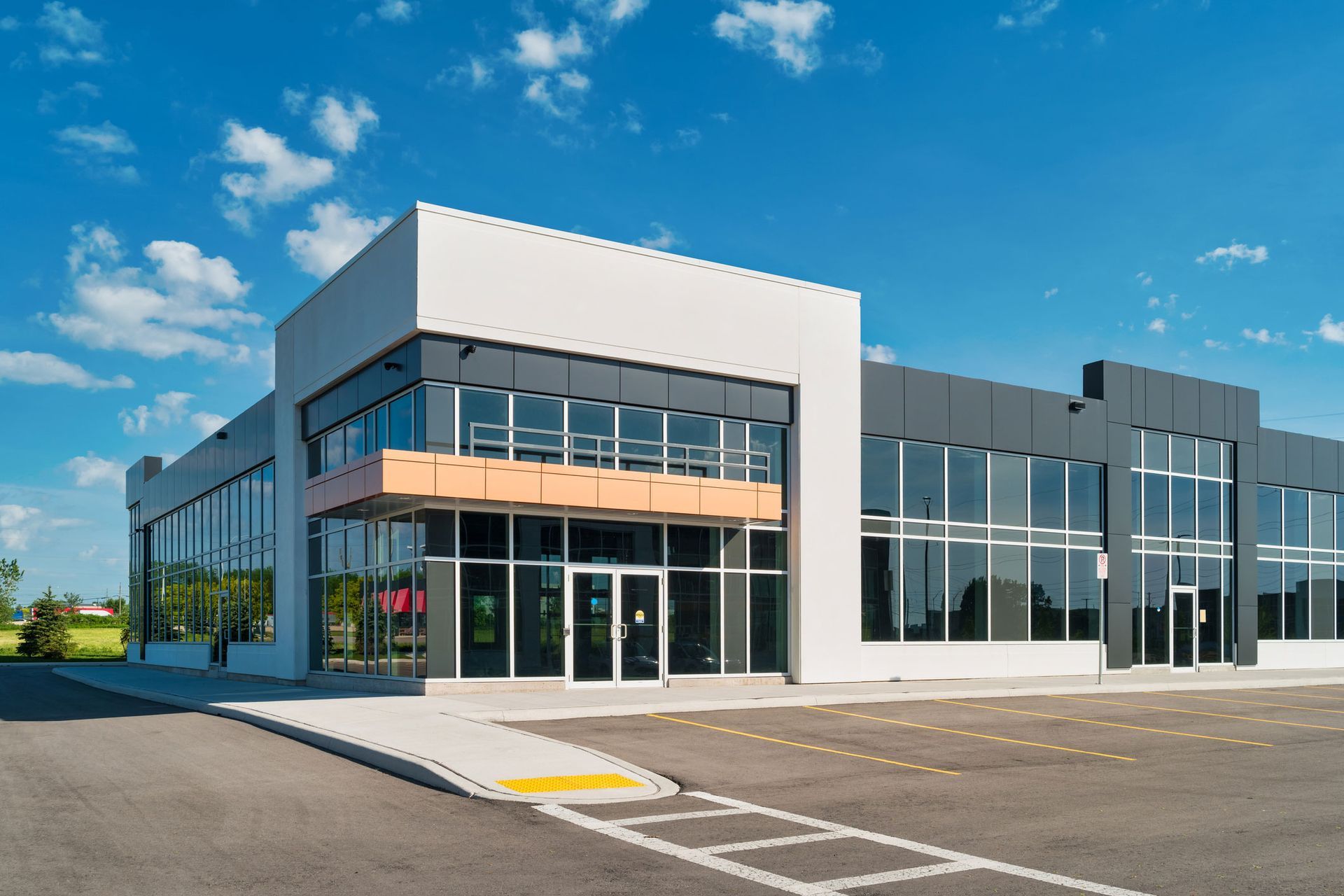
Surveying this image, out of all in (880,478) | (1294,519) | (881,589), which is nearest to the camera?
(881,589)

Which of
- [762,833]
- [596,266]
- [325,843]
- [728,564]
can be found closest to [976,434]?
[728,564]

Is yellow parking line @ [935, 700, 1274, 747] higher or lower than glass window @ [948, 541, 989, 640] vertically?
lower

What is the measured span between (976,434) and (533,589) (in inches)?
471

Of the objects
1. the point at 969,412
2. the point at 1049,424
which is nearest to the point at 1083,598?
the point at 1049,424

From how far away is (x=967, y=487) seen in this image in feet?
86.8

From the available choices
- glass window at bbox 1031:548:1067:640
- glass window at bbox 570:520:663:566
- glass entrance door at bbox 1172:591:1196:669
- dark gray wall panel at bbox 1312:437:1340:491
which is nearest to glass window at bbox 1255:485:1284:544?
dark gray wall panel at bbox 1312:437:1340:491

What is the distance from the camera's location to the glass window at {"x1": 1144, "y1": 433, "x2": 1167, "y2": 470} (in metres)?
29.8

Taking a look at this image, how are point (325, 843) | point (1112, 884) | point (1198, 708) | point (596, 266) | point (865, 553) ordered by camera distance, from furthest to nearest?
point (865, 553) < point (596, 266) < point (1198, 708) < point (325, 843) < point (1112, 884)

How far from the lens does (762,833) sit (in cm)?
902

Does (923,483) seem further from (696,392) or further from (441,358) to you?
(441,358)

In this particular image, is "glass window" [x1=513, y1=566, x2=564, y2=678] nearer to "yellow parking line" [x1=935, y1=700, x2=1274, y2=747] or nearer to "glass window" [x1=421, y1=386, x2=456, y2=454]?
"glass window" [x1=421, y1=386, x2=456, y2=454]

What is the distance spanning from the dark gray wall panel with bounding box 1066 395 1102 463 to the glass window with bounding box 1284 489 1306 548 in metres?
8.92

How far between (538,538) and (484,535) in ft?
3.45

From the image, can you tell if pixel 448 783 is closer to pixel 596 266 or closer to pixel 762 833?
pixel 762 833
